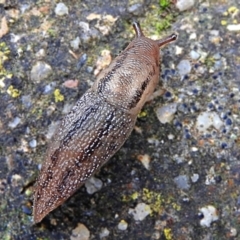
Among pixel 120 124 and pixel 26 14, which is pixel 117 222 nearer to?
pixel 120 124

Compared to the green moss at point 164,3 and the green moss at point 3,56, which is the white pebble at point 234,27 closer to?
the green moss at point 164,3

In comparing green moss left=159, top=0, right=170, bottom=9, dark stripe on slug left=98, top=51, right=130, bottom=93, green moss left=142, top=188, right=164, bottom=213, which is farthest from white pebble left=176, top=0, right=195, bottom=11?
green moss left=142, top=188, right=164, bottom=213

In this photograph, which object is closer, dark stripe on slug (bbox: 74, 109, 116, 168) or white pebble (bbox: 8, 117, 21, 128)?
dark stripe on slug (bbox: 74, 109, 116, 168)

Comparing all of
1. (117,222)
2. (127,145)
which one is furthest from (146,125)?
(117,222)

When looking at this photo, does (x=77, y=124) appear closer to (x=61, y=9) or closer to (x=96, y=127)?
(x=96, y=127)

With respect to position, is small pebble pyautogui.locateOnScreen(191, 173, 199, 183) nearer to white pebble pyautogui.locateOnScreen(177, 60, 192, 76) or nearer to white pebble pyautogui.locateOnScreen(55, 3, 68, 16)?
white pebble pyautogui.locateOnScreen(177, 60, 192, 76)

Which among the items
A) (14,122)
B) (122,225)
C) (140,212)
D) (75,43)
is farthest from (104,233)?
(75,43)

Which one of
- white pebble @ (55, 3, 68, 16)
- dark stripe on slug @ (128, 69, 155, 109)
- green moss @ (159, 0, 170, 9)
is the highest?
white pebble @ (55, 3, 68, 16)
